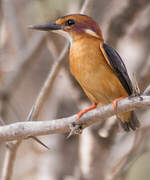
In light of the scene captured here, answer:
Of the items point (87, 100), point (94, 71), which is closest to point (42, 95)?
point (94, 71)

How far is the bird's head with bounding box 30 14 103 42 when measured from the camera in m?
3.65

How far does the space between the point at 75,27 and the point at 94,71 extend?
538 mm

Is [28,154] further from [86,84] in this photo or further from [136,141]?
[86,84]

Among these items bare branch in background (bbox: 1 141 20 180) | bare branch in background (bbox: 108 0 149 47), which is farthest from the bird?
bare branch in background (bbox: 108 0 149 47)

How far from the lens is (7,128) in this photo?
276cm

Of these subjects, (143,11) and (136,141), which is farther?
(143,11)

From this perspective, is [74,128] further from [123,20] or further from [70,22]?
[123,20]

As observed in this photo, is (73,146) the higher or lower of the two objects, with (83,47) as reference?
lower

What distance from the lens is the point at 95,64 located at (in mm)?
3404

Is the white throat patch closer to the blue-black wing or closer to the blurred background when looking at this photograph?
the blue-black wing

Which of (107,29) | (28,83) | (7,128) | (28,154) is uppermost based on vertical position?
(7,128)

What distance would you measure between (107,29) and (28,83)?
260 cm

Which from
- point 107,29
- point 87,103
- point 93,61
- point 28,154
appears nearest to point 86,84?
point 93,61

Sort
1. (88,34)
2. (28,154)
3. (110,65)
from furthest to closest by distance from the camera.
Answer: (28,154) < (88,34) < (110,65)
